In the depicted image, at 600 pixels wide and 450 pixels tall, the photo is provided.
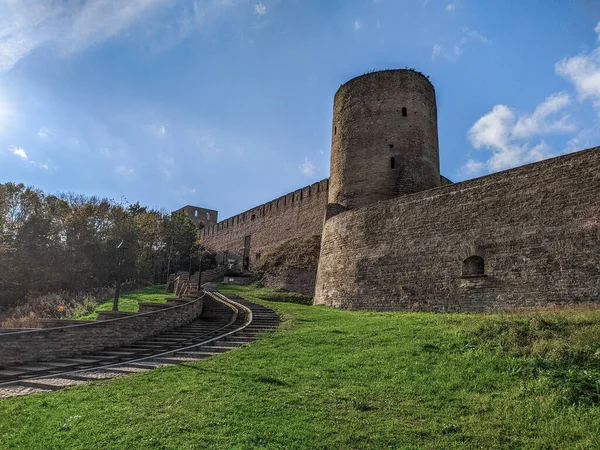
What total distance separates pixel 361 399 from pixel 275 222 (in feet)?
91.8

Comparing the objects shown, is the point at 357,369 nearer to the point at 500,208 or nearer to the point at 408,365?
the point at 408,365

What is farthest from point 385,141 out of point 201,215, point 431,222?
point 201,215

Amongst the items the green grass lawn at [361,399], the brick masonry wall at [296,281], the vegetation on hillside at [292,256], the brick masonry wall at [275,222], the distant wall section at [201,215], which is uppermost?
the distant wall section at [201,215]

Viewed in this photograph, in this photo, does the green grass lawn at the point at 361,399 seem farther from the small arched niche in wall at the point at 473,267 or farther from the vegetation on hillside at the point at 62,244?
the vegetation on hillside at the point at 62,244

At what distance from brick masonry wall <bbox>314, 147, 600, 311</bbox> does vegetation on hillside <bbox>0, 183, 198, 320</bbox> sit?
16.3 meters

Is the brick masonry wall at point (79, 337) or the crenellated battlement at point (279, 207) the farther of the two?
the crenellated battlement at point (279, 207)

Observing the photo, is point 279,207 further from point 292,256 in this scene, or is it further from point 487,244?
point 487,244

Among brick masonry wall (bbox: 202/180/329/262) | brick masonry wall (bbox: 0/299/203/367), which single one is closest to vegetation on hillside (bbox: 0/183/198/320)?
brick masonry wall (bbox: 202/180/329/262)

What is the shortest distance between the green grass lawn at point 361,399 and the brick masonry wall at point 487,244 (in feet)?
10.3

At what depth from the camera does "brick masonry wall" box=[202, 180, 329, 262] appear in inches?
1149

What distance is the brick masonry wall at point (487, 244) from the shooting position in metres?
11.3

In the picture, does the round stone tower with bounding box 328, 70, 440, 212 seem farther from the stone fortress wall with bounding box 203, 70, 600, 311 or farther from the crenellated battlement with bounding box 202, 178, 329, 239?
the crenellated battlement with bounding box 202, 178, 329, 239

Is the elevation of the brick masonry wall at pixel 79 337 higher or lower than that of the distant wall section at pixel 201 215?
lower

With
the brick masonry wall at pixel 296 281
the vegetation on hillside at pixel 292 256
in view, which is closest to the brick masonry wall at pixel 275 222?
the vegetation on hillside at pixel 292 256
